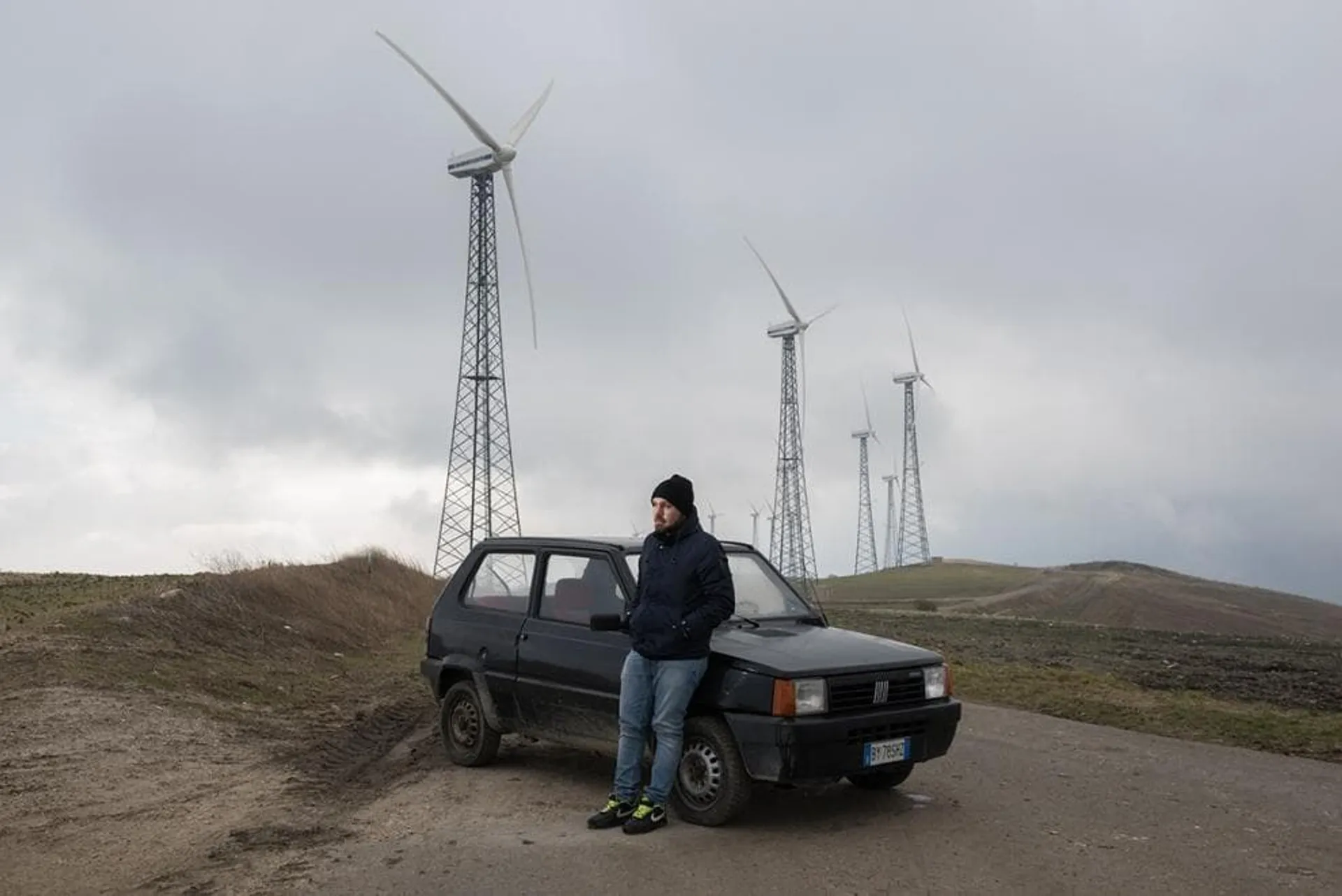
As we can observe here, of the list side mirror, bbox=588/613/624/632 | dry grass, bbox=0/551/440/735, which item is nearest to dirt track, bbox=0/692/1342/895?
side mirror, bbox=588/613/624/632

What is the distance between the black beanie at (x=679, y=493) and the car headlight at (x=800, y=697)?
1103mm

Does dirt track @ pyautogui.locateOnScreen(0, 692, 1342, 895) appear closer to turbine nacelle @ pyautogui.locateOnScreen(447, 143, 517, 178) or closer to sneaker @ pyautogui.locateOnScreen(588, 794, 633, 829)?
sneaker @ pyautogui.locateOnScreen(588, 794, 633, 829)

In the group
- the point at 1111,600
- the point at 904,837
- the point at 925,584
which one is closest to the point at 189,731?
the point at 904,837

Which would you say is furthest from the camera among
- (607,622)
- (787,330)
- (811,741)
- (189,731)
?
(787,330)

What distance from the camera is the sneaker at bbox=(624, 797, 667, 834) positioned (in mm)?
6531

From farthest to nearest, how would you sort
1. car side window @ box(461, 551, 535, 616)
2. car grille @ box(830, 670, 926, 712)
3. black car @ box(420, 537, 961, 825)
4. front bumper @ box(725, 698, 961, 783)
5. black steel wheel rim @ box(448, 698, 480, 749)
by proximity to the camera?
black steel wheel rim @ box(448, 698, 480, 749) < car side window @ box(461, 551, 535, 616) < car grille @ box(830, 670, 926, 712) < black car @ box(420, 537, 961, 825) < front bumper @ box(725, 698, 961, 783)

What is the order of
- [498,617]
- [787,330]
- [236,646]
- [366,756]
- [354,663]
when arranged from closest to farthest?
1. [498,617]
2. [366,756]
3. [236,646]
4. [354,663]
5. [787,330]

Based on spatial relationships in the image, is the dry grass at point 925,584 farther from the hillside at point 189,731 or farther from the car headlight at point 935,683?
the car headlight at point 935,683

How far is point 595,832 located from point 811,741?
1351mm

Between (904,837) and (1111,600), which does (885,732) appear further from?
(1111,600)

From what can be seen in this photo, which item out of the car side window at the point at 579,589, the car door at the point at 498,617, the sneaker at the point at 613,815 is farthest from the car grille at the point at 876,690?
the car door at the point at 498,617

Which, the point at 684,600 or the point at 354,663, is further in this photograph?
the point at 354,663

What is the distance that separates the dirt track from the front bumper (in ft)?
1.22

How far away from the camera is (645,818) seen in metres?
6.55
